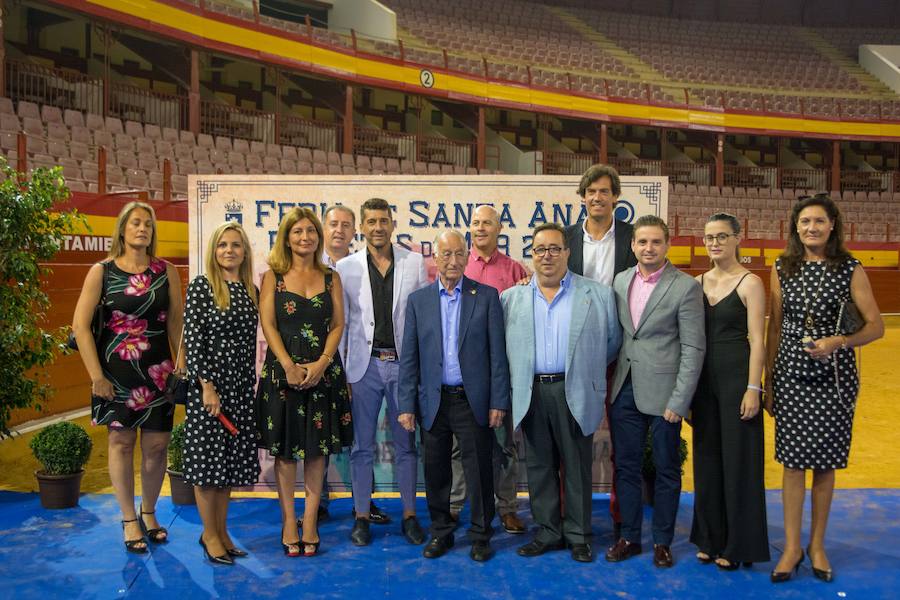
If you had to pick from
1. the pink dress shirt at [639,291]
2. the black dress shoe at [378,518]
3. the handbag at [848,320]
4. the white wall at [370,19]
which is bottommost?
the black dress shoe at [378,518]

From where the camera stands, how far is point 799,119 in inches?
820

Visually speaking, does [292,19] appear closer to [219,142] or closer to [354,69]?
[354,69]

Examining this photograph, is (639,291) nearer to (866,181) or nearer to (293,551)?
(293,551)

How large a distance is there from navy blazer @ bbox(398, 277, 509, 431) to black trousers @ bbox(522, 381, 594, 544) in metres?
0.17

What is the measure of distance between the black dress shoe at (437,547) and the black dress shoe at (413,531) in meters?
0.11

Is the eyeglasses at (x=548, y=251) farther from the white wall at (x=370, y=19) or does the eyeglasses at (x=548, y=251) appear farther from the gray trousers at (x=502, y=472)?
the white wall at (x=370, y=19)

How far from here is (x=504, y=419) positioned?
11.4 feet

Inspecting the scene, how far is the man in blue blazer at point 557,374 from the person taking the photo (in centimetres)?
319

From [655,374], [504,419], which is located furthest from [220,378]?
[655,374]

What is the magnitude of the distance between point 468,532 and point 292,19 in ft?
58.6

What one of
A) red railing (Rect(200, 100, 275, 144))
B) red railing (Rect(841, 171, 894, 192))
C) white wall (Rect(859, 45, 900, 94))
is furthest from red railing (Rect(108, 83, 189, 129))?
white wall (Rect(859, 45, 900, 94))

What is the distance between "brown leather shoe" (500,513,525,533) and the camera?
11.8ft

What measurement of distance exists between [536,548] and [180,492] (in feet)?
6.25

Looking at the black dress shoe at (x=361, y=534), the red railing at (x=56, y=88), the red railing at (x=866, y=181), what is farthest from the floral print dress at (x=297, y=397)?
the red railing at (x=866, y=181)
